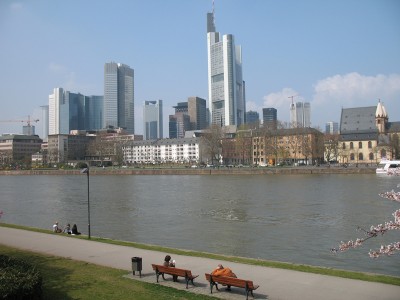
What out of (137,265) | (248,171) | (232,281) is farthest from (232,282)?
(248,171)

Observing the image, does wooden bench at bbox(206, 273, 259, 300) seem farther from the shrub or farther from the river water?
the river water

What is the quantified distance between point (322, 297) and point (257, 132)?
13649cm

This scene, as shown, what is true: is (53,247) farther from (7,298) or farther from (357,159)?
(357,159)

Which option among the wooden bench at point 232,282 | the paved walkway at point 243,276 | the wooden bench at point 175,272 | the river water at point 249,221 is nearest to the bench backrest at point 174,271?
the wooden bench at point 175,272

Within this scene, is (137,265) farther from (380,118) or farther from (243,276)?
(380,118)

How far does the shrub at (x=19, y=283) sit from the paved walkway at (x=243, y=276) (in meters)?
3.87

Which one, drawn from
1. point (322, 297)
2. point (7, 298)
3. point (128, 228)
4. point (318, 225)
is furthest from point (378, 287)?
point (128, 228)

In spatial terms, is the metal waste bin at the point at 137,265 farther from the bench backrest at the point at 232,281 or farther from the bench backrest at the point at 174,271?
the bench backrest at the point at 232,281

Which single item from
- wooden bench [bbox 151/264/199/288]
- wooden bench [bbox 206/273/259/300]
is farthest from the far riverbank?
wooden bench [bbox 206/273/259/300]

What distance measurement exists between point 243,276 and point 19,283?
7.07m

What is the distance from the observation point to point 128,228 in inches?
1194

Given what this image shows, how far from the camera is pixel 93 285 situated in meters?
13.0

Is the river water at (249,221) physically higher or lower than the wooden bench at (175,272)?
lower

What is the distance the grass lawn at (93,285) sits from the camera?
469 inches
